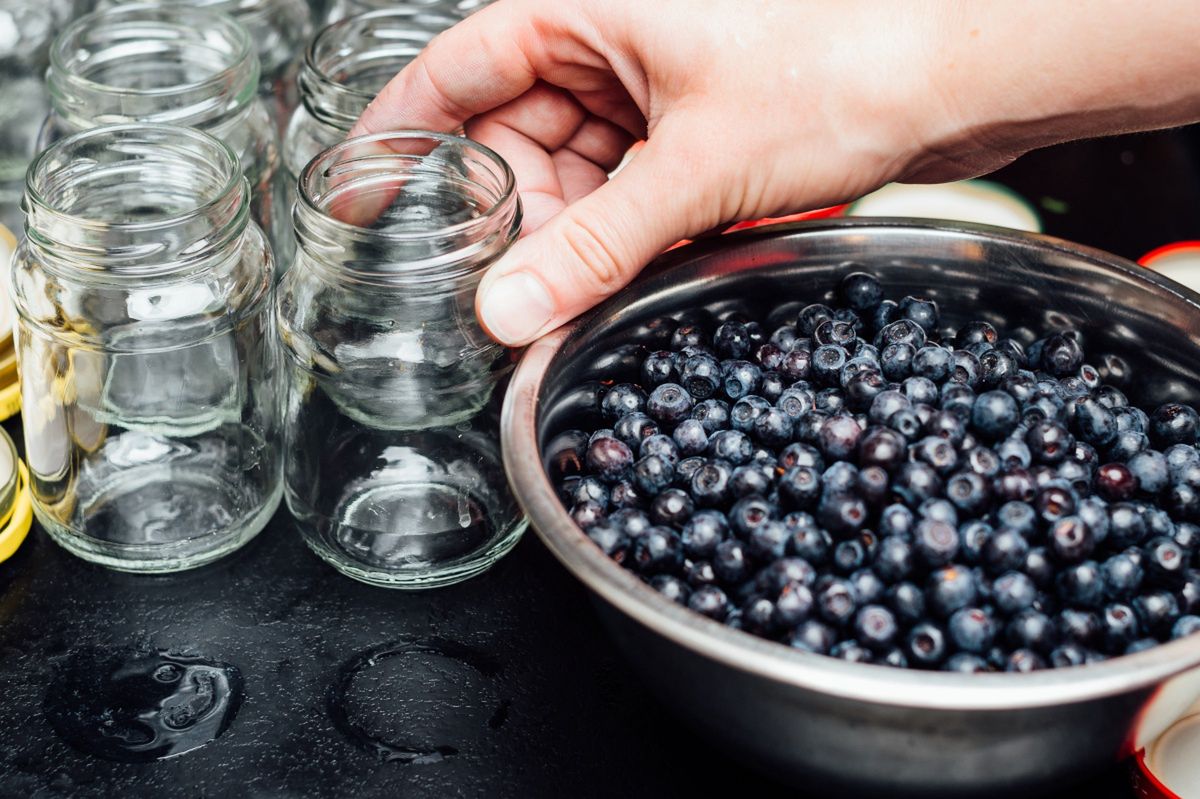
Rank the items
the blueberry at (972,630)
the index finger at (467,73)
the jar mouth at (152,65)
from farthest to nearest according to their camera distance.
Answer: the jar mouth at (152,65), the index finger at (467,73), the blueberry at (972,630)

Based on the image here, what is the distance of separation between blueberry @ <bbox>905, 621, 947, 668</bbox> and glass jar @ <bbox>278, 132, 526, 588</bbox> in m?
0.44

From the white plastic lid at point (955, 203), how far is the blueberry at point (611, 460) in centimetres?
84

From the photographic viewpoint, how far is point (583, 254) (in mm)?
950

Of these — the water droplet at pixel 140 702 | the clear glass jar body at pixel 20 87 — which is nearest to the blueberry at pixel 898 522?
the water droplet at pixel 140 702

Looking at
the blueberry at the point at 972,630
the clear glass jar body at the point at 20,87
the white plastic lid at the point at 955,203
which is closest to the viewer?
the blueberry at the point at 972,630

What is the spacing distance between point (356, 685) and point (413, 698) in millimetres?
52

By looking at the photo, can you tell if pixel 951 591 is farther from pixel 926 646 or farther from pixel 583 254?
pixel 583 254

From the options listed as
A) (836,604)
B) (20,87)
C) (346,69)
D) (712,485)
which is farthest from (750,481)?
(20,87)

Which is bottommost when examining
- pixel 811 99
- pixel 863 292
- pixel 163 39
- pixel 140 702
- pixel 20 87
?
pixel 140 702

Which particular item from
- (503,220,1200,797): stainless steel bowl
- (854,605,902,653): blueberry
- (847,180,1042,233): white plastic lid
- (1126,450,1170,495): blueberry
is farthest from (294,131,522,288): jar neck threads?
(847,180,1042,233): white plastic lid

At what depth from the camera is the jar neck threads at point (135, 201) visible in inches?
38.0

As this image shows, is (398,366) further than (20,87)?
No

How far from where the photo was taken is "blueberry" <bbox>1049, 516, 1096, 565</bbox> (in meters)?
0.81

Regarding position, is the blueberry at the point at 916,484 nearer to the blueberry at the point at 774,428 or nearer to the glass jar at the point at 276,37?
the blueberry at the point at 774,428
